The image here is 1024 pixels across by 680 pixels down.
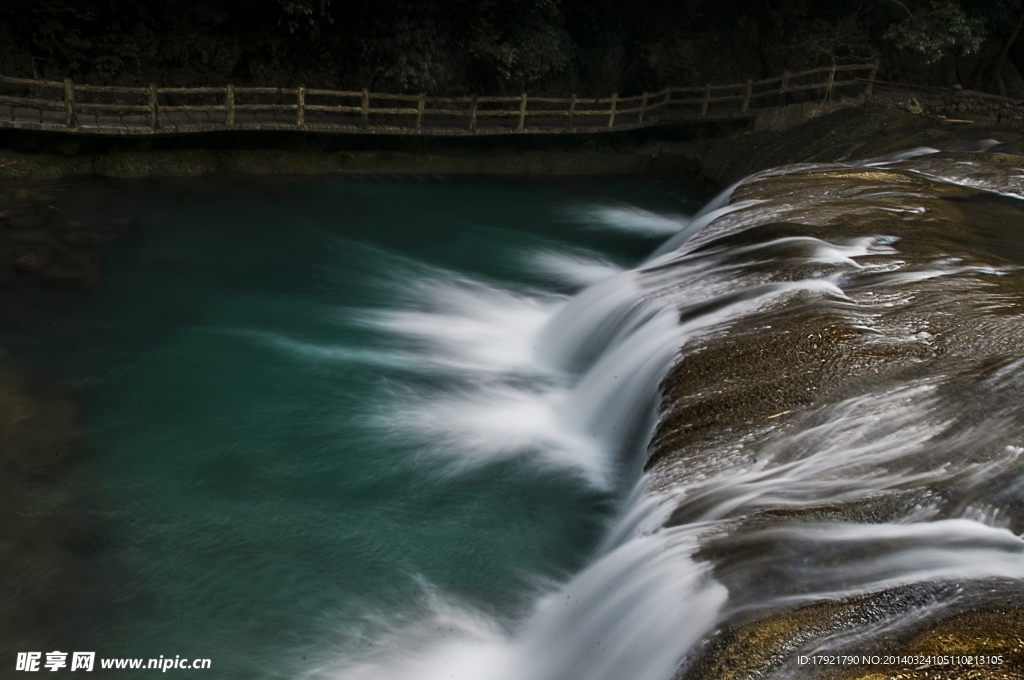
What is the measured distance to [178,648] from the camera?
6094mm

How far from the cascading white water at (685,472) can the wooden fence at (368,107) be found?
297 inches

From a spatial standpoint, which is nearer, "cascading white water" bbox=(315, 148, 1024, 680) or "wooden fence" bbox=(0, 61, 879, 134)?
"cascading white water" bbox=(315, 148, 1024, 680)

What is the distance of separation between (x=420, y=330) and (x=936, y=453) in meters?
6.65

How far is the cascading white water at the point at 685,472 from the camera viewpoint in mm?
5047

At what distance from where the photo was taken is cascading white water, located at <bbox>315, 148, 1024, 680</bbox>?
505 centimetres

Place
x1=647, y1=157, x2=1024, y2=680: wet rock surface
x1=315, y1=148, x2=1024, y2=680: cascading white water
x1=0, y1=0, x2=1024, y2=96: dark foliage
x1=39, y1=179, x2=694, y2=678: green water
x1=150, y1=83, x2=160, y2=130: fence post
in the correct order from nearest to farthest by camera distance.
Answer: x1=647, y1=157, x2=1024, y2=680: wet rock surface, x1=315, y1=148, x2=1024, y2=680: cascading white water, x1=39, y1=179, x2=694, y2=678: green water, x1=150, y1=83, x2=160, y2=130: fence post, x1=0, y1=0, x2=1024, y2=96: dark foliage

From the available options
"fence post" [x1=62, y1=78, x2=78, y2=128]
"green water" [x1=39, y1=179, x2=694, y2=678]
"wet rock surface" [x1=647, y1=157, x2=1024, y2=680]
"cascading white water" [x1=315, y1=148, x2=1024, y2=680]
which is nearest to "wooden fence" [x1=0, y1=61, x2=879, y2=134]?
"fence post" [x1=62, y1=78, x2=78, y2=128]

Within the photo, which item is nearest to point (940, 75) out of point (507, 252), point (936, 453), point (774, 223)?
point (507, 252)

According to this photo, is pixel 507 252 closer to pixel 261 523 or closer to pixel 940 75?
pixel 261 523

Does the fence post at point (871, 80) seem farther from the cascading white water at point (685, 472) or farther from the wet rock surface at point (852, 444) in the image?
the wet rock surface at point (852, 444)

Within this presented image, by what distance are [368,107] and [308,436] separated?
9.74 m

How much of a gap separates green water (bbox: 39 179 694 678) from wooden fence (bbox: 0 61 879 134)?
4.86 feet

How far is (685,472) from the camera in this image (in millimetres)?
6395

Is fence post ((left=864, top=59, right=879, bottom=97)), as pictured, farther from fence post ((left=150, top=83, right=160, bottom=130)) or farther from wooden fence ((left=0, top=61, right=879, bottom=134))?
fence post ((left=150, top=83, right=160, bottom=130))
